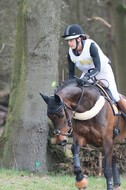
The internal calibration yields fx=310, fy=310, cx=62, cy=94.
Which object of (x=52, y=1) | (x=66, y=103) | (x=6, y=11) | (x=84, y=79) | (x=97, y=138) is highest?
(x=6, y=11)

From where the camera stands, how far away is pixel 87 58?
5559mm

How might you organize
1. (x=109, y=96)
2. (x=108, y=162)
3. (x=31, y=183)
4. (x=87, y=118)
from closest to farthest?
1. (x=87, y=118)
2. (x=108, y=162)
3. (x=109, y=96)
4. (x=31, y=183)

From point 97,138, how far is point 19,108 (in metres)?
3.06

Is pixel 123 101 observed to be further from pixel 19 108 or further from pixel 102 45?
pixel 102 45

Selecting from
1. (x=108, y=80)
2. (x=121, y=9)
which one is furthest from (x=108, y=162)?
(x=121, y=9)

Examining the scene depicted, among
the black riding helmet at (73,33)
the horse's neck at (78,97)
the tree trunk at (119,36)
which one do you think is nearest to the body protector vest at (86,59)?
the black riding helmet at (73,33)

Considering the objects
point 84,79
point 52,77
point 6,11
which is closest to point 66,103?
point 84,79

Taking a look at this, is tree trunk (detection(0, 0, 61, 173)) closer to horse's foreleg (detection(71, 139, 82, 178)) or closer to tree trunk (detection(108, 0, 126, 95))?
horse's foreleg (detection(71, 139, 82, 178))

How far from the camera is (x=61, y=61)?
12.3 metres

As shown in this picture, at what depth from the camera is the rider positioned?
17.5 feet

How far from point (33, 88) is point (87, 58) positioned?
264 cm

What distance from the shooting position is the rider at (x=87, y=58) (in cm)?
532

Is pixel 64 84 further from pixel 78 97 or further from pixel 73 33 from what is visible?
pixel 73 33

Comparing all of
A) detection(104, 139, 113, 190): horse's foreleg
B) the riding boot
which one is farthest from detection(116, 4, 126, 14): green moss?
detection(104, 139, 113, 190): horse's foreleg
